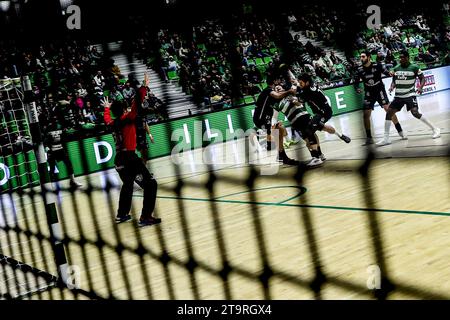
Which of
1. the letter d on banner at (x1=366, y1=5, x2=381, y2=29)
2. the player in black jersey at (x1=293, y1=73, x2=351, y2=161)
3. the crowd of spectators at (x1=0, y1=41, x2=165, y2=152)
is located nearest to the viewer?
the letter d on banner at (x1=366, y1=5, x2=381, y2=29)

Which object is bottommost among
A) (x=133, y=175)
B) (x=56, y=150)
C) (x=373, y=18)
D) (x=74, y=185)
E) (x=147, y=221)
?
(x=147, y=221)

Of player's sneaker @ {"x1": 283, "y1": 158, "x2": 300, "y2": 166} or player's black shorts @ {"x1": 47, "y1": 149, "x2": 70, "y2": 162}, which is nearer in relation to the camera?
player's sneaker @ {"x1": 283, "y1": 158, "x2": 300, "y2": 166}

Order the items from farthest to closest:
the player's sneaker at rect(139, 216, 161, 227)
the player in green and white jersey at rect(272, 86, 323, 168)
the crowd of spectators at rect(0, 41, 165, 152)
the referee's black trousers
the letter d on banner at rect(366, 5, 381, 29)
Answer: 1. the player in green and white jersey at rect(272, 86, 323, 168)
2. the crowd of spectators at rect(0, 41, 165, 152)
3. the player's sneaker at rect(139, 216, 161, 227)
4. the referee's black trousers
5. the letter d on banner at rect(366, 5, 381, 29)

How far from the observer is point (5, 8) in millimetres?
3439

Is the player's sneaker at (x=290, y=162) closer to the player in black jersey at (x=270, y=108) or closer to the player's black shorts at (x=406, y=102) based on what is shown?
the player in black jersey at (x=270, y=108)

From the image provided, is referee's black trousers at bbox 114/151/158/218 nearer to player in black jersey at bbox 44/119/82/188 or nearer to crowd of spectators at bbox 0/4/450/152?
crowd of spectators at bbox 0/4/450/152

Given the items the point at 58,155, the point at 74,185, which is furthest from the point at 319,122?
the point at 74,185

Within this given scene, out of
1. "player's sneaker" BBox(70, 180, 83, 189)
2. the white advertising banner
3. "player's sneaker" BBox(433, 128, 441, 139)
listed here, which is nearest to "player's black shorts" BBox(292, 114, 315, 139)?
"player's sneaker" BBox(433, 128, 441, 139)

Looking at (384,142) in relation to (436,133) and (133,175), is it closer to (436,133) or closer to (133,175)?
(436,133)

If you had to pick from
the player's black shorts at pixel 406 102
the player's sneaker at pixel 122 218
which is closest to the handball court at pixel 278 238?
the player's sneaker at pixel 122 218

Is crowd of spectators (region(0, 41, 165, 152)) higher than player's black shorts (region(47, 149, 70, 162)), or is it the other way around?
crowd of spectators (region(0, 41, 165, 152))

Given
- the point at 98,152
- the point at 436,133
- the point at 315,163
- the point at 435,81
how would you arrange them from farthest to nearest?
the point at 435,81 → the point at 98,152 → the point at 436,133 → the point at 315,163

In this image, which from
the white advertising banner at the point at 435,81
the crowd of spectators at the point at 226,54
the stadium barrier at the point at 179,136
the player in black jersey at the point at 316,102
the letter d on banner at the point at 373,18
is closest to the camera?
the letter d on banner at the point at 373,18
